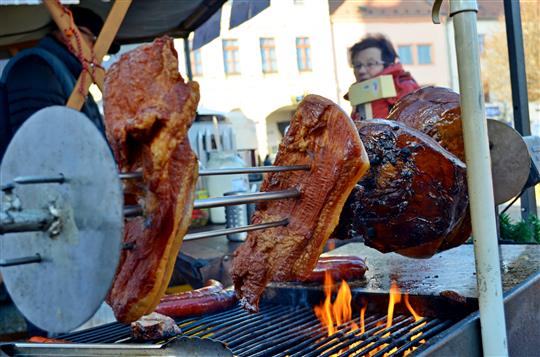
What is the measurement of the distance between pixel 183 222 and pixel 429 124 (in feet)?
6.26

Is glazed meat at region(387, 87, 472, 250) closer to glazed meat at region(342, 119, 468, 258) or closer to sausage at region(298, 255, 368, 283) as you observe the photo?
glazed meat at region(342, 119, 468, 258)

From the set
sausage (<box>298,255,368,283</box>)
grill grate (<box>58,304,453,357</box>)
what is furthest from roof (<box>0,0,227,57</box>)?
sausage (<box>298,255,368,283</box>)

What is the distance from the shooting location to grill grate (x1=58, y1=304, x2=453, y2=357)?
2176mm

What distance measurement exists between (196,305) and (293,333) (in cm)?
A: 60

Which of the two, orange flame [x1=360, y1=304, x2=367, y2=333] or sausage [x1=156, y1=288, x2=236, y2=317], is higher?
sausage [x1=156, y1=288, x2=236, y2=317]

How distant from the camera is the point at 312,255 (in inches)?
81.8

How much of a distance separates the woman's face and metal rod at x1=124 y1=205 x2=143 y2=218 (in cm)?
479

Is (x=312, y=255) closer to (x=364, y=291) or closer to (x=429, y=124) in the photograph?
(x=364, y=291)

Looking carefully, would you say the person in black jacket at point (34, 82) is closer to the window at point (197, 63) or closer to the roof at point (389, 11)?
the window at point (197, 63)

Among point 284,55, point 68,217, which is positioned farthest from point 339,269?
point 284,55

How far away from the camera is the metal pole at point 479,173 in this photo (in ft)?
6.12

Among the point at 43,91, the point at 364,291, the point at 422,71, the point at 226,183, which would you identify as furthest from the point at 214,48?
the point at 364,291

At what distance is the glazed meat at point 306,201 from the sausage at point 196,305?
636 mm

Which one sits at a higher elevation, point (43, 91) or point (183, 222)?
point (43, 91)
